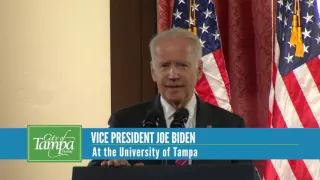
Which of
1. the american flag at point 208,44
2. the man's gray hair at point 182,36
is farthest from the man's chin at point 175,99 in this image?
the american flag at point 208,44

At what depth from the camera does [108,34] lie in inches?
78.6

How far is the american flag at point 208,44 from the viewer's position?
6.23 feet

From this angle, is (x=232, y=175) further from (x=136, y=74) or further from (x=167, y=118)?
(x=136, y=74)

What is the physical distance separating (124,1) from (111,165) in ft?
4.29

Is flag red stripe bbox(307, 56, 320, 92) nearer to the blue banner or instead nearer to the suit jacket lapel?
the blue banner

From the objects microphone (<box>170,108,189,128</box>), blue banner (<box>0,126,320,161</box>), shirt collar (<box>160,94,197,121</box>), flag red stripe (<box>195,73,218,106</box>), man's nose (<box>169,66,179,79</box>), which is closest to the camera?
microphone (<box>170,108,189,128</box>)

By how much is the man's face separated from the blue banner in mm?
110

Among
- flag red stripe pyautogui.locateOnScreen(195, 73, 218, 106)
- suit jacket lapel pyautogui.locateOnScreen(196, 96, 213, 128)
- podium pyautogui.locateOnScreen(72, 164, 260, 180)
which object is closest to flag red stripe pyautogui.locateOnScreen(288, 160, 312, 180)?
flag red stripe pyautogui.locateOnScreen(195, 73, 218, 106)

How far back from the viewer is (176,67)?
3.93 feet

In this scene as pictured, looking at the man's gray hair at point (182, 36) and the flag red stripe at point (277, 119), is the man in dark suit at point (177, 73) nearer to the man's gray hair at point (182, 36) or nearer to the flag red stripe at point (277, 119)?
the man's gray hair at point (182, 36)

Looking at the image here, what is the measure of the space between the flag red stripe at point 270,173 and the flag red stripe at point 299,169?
0.23 ft

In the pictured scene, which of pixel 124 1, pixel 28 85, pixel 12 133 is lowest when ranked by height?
pixel 12 133

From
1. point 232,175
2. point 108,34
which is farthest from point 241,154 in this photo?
point 108,34

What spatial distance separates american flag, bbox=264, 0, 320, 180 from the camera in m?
1.82
